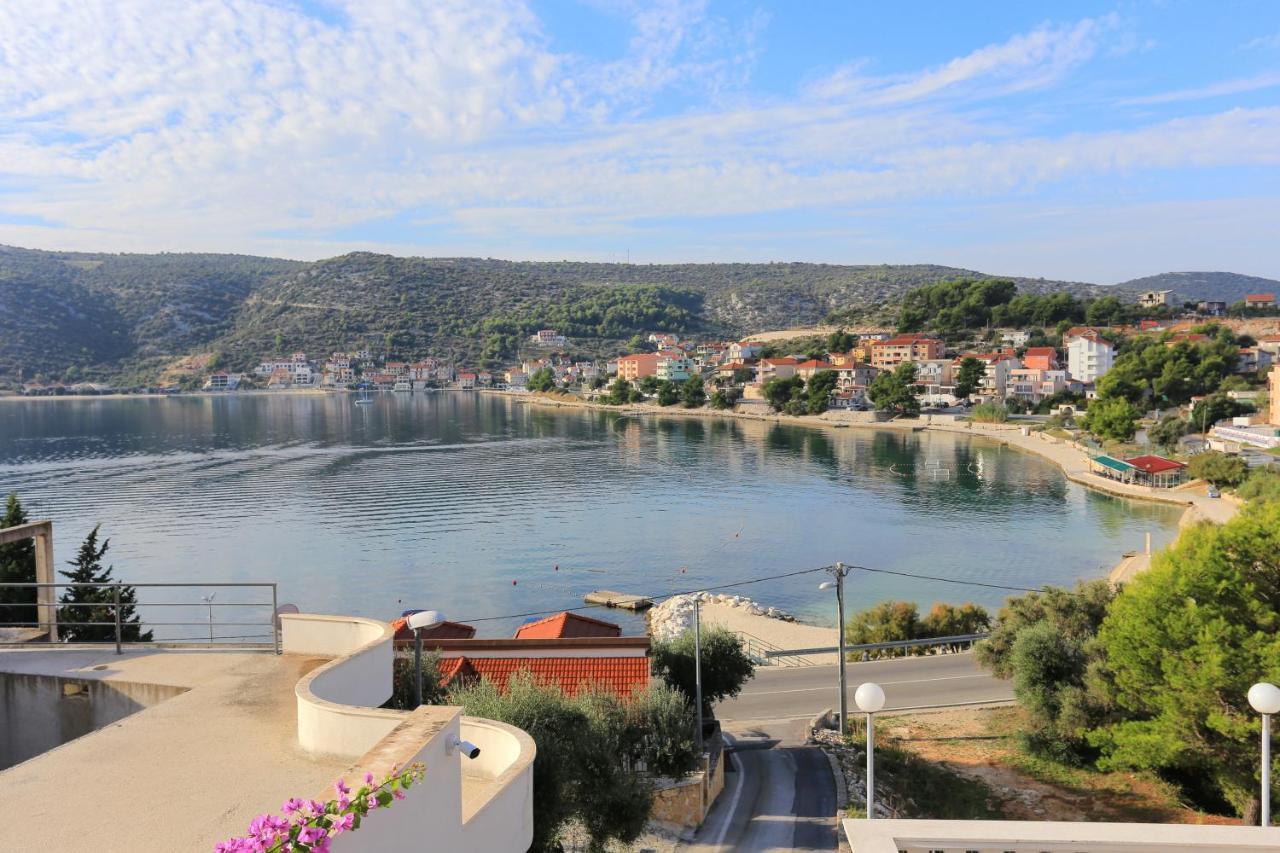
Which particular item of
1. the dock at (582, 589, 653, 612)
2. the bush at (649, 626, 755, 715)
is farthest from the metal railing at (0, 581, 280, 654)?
the dock at (582, 589, 653, 612)

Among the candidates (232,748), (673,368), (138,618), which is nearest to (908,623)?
(138,618)

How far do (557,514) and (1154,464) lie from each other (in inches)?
1141

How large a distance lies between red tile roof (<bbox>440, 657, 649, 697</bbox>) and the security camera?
7.66 metres

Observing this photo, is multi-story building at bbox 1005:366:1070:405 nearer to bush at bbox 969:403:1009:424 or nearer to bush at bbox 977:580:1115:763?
bush at bbox 969:403:1009:424

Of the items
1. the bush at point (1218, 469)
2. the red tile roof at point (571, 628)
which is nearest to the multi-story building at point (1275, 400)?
the bush at point (1218, 469)

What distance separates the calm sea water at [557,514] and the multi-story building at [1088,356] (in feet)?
76.5

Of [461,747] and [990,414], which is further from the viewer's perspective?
[990,414]

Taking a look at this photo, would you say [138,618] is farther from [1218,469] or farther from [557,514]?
[1218,469]

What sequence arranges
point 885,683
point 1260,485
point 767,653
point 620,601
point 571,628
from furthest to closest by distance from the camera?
point 1260,485, point 620,601, point 767,653, point 885,683, point 571,628

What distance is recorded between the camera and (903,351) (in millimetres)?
91875

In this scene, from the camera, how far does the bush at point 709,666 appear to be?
45.0 ft

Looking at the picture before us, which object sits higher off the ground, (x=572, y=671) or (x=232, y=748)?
(x=232, y=748)

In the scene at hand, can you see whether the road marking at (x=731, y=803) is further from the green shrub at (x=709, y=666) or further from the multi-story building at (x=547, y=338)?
the multi-story building at (x=547, y=338)

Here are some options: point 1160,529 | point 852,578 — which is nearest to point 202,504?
point 852,578
